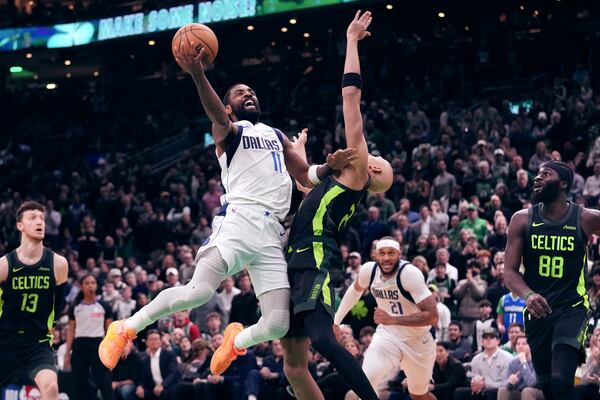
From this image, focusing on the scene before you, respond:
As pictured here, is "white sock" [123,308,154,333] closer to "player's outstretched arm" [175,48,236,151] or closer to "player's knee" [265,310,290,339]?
"player's knee" [265,310,290,339]

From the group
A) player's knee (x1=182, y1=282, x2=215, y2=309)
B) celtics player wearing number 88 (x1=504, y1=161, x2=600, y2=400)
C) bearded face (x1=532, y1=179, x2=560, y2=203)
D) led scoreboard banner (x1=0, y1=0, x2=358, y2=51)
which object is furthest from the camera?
led scoreboard banner (x1=0, y1=0, x2=358, y2=51)

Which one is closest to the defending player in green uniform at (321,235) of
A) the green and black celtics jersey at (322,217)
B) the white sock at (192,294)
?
the green and black celtics jersey at (322,217)

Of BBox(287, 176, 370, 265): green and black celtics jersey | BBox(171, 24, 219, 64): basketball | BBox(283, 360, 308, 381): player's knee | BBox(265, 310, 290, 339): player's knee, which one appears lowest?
BBox(283, 360, 308, 381): player's knee

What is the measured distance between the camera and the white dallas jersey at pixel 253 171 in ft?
28.9

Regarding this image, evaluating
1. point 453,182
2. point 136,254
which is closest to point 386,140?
point 453,182

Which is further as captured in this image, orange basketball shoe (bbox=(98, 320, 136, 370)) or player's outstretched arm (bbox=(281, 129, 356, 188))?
player's outstretched arm (bbox=(281, 129, 356, 188))

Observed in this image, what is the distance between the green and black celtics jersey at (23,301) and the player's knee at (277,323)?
10.6 feet

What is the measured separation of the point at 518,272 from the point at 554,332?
23.6 inches

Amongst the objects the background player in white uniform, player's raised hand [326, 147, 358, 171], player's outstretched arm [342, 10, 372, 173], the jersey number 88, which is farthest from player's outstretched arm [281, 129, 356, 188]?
the background player in white uniform

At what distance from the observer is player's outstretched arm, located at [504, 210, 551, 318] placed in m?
8.61

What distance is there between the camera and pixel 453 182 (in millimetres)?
19906

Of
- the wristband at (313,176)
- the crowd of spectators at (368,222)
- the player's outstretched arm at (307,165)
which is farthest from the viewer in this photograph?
the crowd of spectators at (368,222)

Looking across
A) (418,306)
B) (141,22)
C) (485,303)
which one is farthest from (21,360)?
(141,22)

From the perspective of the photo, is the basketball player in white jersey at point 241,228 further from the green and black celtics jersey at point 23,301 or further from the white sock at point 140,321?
the green and black celtics jersey at point 23,301
